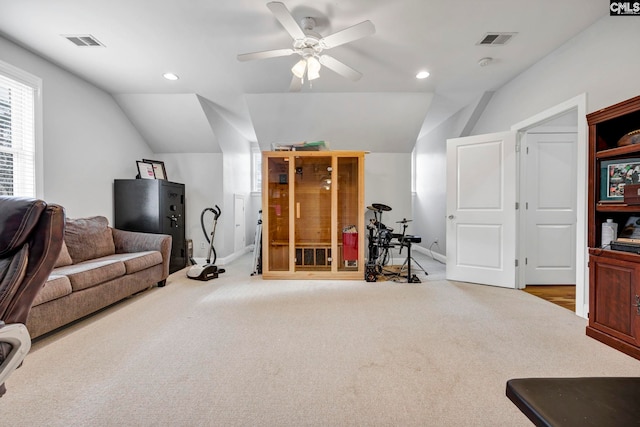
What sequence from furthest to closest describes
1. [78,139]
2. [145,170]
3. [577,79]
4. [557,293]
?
[145,170] < [78,139] < [557,293] < [577,79]

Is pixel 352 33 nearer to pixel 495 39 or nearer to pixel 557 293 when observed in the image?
pixel 495 39

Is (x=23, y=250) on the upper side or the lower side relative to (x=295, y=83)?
lower

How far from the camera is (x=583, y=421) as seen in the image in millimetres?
492

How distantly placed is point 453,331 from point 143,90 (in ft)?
16.1

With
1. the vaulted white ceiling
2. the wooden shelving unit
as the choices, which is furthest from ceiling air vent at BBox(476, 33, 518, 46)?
the wooden shelving unit

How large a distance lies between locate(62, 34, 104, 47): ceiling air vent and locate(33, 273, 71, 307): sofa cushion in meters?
2.26

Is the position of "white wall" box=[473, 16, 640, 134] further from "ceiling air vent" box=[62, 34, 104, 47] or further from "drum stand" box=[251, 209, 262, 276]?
"ceiling air vent" box=[62, 34, 104, 47]

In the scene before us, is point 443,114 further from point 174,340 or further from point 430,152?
point 174,340

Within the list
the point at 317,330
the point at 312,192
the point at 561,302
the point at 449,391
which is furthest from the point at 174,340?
the point at 561,302

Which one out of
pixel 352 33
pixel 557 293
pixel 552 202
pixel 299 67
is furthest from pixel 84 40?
pixel 557 293

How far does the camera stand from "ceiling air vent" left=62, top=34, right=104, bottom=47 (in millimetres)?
2607

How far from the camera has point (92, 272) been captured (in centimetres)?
250

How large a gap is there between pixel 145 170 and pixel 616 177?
5.79m

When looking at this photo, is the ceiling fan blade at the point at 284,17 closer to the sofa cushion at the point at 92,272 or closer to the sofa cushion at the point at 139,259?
the sofa cushion at the point at 92,272
